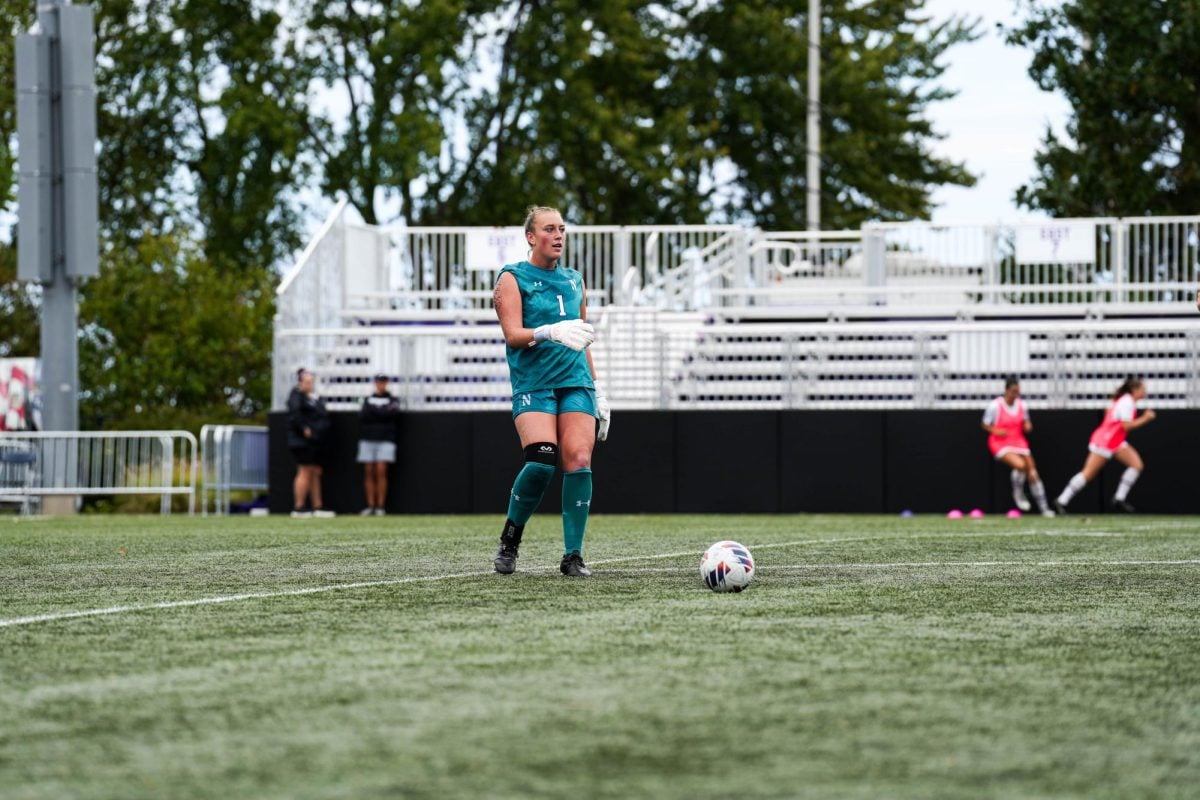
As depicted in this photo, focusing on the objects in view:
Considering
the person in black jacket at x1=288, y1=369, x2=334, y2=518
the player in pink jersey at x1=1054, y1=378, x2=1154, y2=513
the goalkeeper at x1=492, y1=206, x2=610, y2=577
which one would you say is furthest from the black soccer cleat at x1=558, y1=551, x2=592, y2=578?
the person in black jacket at x1=288, y1=369, x2=334, y2=518

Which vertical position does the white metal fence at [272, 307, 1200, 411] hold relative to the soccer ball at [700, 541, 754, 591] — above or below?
above

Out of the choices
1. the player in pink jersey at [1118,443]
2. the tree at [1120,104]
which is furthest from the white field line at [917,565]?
the tree at [1120,104]

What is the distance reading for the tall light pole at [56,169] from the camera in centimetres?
2486

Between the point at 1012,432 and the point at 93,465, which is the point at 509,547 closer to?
the point at 1012,432

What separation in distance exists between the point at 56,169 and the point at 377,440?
5425 mm

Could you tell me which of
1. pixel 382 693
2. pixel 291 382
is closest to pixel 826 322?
pixel 291 382

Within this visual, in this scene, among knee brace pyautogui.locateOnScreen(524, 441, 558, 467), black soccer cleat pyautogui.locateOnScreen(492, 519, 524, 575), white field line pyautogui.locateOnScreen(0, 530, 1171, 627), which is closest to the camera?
white field line pyautogui.locateOnScreen(0, 530, 1171, 627)

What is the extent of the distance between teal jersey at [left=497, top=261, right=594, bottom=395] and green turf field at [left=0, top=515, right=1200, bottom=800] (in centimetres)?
104

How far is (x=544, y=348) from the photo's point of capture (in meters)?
10.2

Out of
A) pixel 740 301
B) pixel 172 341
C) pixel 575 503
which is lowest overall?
pixel 575 503

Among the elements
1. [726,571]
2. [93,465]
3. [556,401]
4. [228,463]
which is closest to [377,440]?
[228,463]

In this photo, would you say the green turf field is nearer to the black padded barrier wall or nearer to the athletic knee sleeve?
the athletic knee sleeve

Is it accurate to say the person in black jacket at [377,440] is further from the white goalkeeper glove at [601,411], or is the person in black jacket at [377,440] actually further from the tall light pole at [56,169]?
the white goalkeeper glove at [601,411]

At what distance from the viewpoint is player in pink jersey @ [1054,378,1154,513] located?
2269cm
